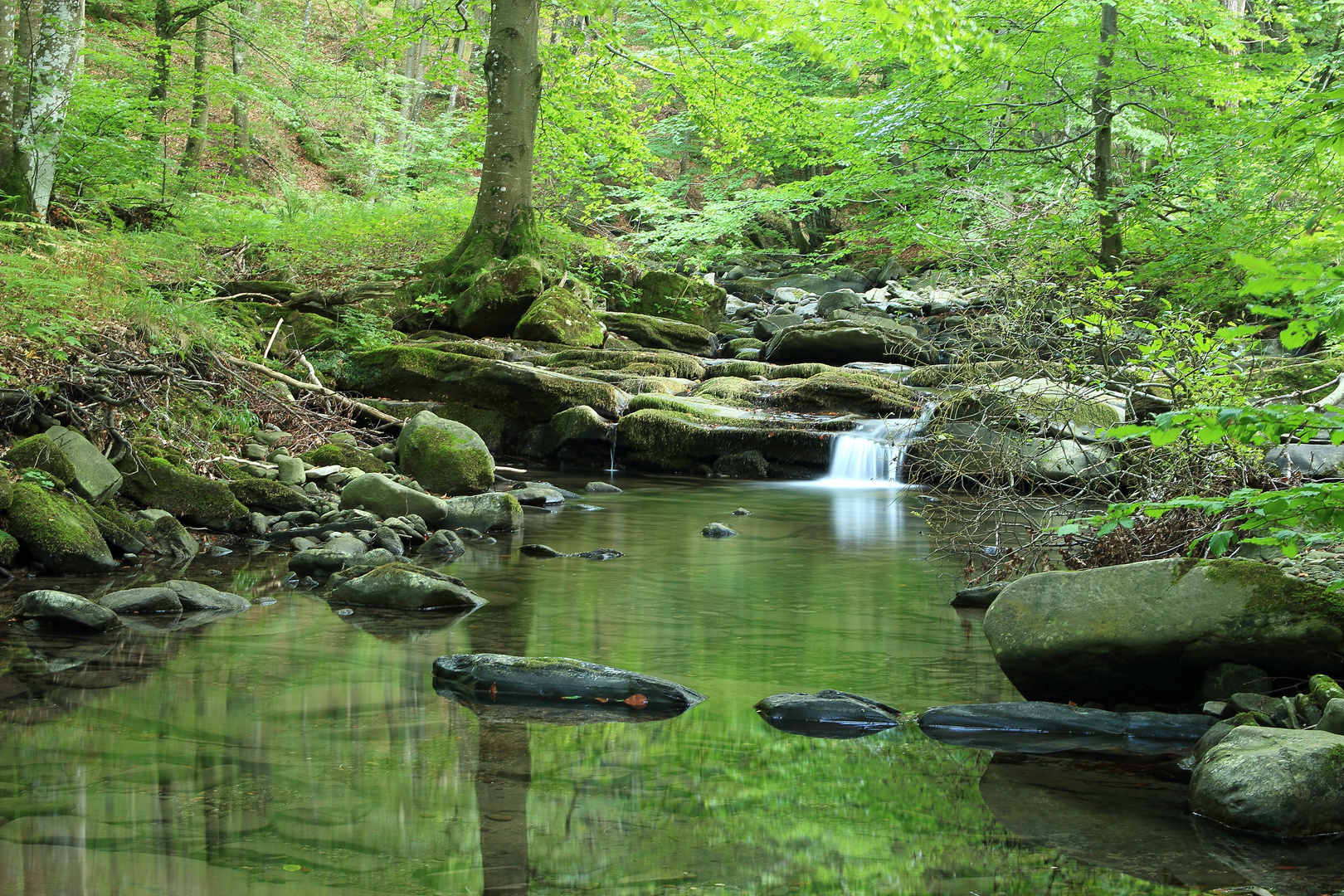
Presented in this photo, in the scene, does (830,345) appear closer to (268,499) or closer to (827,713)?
(268,499)

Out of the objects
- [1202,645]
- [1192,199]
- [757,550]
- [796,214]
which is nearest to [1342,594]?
[1202,645]

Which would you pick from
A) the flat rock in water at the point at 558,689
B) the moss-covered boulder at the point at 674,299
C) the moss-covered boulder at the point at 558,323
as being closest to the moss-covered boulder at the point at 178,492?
the flat rock in water at the point at 558,689

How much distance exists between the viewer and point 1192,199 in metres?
11.8

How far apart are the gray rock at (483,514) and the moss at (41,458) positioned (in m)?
2.66

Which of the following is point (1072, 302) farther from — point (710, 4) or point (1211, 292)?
point (710, 4)

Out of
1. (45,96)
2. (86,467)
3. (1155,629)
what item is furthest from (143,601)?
(45,96)

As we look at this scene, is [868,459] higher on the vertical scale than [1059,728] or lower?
higher

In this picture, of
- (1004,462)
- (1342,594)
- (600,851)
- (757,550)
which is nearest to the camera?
(600,851)

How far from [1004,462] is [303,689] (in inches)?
150

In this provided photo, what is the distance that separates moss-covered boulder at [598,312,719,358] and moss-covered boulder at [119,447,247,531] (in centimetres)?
978

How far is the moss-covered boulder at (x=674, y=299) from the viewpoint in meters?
18.9

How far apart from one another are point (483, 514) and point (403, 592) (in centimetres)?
278

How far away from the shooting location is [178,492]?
24.6ft

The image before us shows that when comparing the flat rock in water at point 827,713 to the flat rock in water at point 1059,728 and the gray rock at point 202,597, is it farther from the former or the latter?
the gray rock at point 202,597
